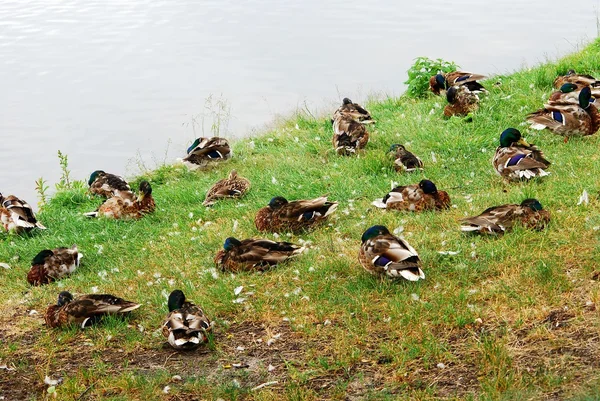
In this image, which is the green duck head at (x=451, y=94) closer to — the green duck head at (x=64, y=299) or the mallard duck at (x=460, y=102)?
the mallard duck at (x=460, y=102)

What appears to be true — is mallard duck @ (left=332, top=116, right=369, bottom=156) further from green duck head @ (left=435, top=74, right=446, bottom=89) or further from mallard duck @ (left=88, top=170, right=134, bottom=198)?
mallard duck @ (left=88, top=170, right=134, bottom=198)

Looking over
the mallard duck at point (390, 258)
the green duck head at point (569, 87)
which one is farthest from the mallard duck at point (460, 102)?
the mallard duck at point (390, 258)

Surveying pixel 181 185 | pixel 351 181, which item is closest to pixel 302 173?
pixel 351 181

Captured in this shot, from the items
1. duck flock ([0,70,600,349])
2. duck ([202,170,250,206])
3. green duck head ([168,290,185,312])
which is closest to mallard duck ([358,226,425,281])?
duck flock ([0,70,600,349])

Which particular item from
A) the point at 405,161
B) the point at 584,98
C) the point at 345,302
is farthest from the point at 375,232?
the point at 584,98

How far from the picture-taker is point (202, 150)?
12.3 m

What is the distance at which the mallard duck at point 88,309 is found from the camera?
6.92 m

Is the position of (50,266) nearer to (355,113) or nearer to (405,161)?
(405,161)

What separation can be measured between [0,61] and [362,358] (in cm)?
1864

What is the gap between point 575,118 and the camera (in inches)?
408

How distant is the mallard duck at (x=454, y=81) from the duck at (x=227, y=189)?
4339mm

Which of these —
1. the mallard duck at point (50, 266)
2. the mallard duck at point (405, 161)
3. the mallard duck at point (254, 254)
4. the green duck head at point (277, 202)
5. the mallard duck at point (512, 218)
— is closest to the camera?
the mallard duck at point (512, 218)

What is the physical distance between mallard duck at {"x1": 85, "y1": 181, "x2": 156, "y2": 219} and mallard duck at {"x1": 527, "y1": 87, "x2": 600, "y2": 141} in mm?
5400

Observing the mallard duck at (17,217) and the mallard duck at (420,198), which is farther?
the mallard duck at (17,217)
